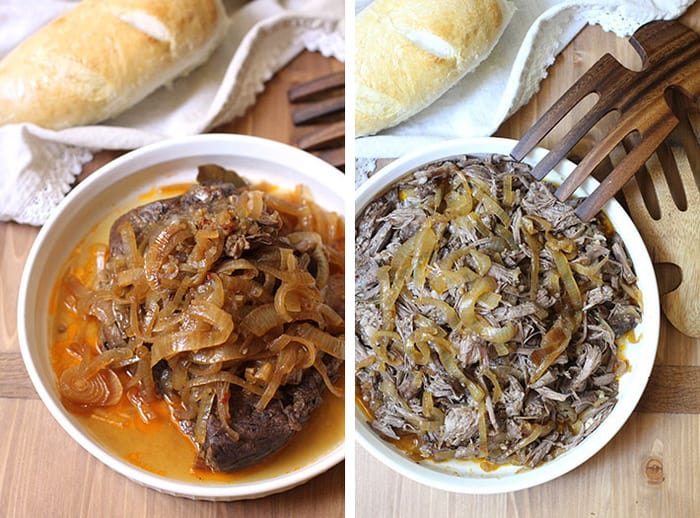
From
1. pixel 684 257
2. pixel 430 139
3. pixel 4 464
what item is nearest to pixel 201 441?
pixel 4 464

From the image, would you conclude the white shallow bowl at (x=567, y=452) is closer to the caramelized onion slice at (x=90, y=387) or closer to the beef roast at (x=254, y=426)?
the beef roast at (x=254, y=426)

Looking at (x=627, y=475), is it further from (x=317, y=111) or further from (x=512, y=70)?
(x=317, y=111)

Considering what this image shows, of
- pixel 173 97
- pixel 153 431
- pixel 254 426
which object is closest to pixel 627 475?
pixel 254 426

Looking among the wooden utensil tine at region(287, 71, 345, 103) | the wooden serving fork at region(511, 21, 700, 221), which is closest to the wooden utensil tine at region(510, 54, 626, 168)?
the wooden serving fork at region(511, 21, 700, 221)

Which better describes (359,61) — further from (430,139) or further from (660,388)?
(660,388)

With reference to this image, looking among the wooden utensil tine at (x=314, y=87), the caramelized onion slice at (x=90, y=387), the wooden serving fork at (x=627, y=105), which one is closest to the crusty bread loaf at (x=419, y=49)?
the wooden serving fork at (x=627, y=105)

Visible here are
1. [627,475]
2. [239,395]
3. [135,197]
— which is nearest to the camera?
[627,475]

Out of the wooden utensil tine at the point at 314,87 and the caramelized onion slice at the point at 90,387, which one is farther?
the wooden utensil tine at the point at 314,87
